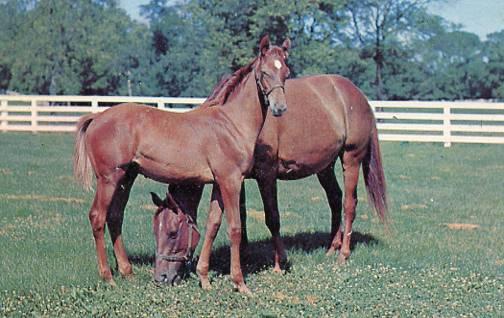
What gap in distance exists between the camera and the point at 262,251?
755 cm

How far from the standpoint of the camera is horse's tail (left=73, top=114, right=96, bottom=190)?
19.6ft

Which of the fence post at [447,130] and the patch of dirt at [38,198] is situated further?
the fence post at [447,130]

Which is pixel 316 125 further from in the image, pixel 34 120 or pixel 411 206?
pixel 34 120

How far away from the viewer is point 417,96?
50.3 meters

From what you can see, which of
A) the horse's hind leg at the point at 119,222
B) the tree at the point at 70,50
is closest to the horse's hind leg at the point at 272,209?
the horse's hind leg at the point at 119,222

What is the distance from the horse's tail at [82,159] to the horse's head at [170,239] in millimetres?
606

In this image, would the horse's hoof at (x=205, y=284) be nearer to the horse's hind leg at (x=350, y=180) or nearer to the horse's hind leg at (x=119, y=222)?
the horse's hind leg at (x=119, y=222)

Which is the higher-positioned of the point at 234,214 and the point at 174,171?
the point at 174,171

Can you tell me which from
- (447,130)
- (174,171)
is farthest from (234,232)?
(447,130)

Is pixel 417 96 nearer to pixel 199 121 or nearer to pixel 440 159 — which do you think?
pixel 440 159

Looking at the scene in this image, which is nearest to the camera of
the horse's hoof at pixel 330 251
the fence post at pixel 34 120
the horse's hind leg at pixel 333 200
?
the horse's hoof at pixel 330 251

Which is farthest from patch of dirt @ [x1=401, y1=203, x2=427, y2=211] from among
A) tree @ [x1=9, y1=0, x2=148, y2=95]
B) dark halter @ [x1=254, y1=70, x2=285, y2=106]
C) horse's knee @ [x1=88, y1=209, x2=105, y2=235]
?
tree @ [x1=9, y1=0, x2=148, y2=95]

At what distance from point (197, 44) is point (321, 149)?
113 ft

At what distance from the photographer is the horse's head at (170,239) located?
6016mm
